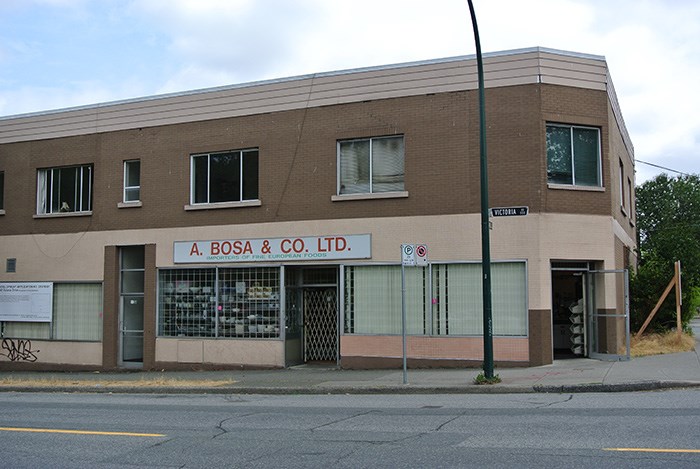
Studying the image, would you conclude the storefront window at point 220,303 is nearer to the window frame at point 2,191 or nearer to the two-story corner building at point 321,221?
the two-story corner building at point 321,221

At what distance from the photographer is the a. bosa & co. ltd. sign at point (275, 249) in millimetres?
18281

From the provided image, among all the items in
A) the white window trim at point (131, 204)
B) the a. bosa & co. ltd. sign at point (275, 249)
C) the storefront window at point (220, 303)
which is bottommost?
the storefront window at point (220, 303)

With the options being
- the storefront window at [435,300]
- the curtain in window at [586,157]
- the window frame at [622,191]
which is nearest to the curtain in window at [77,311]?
the storefront window at [435,300]

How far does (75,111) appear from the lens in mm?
21906

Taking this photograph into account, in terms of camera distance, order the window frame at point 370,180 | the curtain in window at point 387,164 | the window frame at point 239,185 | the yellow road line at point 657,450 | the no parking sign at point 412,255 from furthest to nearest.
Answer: the window frame at point 239,185
the curtain in window at point 387,164
the window frame at point 370,180
the no parking sign at point 412,255
the yellow road line at point 657,450

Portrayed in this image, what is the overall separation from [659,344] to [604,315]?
296 centimetres

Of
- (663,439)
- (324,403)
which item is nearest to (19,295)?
(324,403)

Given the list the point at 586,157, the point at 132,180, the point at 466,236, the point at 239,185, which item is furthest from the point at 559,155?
the point at 132,180

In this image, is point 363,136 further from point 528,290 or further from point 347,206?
point 528,290

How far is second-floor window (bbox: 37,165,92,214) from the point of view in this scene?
2189cm

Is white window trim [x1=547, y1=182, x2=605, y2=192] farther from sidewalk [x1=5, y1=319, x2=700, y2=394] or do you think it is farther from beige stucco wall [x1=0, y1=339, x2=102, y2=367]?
beige stucco wall [x1=0, y1=339, x2=102, y2=367]

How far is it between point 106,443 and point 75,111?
15.0 meters

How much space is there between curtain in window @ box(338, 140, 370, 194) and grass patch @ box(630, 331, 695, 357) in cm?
772

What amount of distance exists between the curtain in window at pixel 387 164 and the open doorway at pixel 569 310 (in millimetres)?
4264
